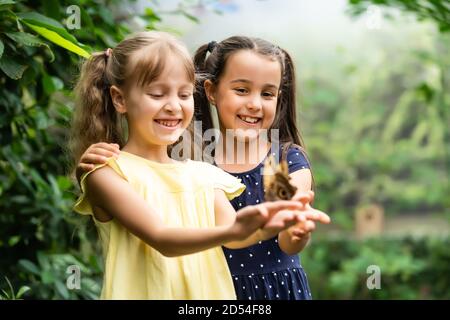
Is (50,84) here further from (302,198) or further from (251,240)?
(302,198)

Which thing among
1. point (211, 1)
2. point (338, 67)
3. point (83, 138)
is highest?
point (338, 67)

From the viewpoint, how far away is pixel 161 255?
5.43ft

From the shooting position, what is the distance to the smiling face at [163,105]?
1705 millimetres

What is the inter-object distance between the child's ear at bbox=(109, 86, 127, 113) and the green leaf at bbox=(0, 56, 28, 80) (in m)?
0.43

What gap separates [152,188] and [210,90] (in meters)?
0.51

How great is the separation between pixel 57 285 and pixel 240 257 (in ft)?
3.05

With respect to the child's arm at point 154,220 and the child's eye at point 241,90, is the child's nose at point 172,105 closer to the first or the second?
the child's arm at point 154,220

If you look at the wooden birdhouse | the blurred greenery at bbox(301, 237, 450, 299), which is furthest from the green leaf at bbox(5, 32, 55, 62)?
the wooden birdhouse

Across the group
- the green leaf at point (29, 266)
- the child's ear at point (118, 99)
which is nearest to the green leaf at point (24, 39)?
the child's ear at point (118, 99)

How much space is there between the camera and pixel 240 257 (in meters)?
2.06

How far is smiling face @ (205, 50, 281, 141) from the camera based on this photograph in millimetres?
2008

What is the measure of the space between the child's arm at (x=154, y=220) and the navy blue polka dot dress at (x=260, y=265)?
485 mm

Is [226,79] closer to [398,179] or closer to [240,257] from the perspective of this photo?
[240,257]

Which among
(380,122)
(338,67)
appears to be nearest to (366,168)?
(380,122)
